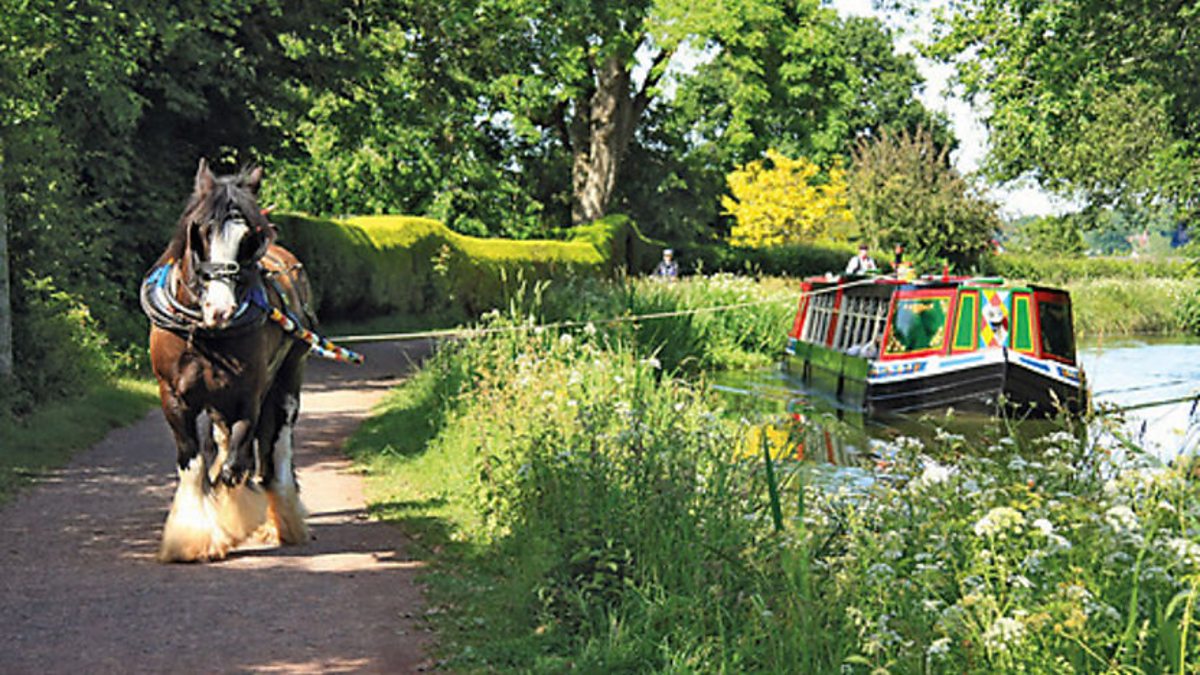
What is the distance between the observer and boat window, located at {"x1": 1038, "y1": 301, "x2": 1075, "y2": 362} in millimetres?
20156

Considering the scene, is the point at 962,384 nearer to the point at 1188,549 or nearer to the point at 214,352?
the point at 214,352

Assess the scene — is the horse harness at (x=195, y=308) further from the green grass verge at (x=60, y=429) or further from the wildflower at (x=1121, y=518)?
the wildflower at (x=1121, y=518)

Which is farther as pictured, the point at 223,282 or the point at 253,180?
the point at 253,180

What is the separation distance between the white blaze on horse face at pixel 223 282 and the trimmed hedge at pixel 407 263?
15085mm

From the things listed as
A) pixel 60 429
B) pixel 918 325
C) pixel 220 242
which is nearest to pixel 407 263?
pixel 918 325

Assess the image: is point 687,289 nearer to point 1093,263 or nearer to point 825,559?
point 825,559

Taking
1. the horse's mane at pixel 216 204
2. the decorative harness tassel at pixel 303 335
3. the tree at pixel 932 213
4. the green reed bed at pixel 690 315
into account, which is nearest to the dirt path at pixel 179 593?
the decorative harness tassel at pixel 303 335

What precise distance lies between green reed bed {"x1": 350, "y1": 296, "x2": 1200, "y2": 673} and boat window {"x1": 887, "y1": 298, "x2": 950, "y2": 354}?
1190 cm

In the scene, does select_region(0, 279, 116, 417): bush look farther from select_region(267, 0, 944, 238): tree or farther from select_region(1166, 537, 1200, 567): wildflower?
select_region(267, 0, 944, 238): tree

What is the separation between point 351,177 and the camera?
3784 centimetres

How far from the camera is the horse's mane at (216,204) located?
23.6 ft

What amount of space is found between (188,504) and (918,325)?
1519 centimetres

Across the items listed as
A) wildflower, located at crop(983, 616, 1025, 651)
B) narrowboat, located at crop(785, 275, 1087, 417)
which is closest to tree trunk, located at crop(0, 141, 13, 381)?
wildflower, located at crop(983, 616, 1025, 651)

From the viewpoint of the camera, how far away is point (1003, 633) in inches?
166
